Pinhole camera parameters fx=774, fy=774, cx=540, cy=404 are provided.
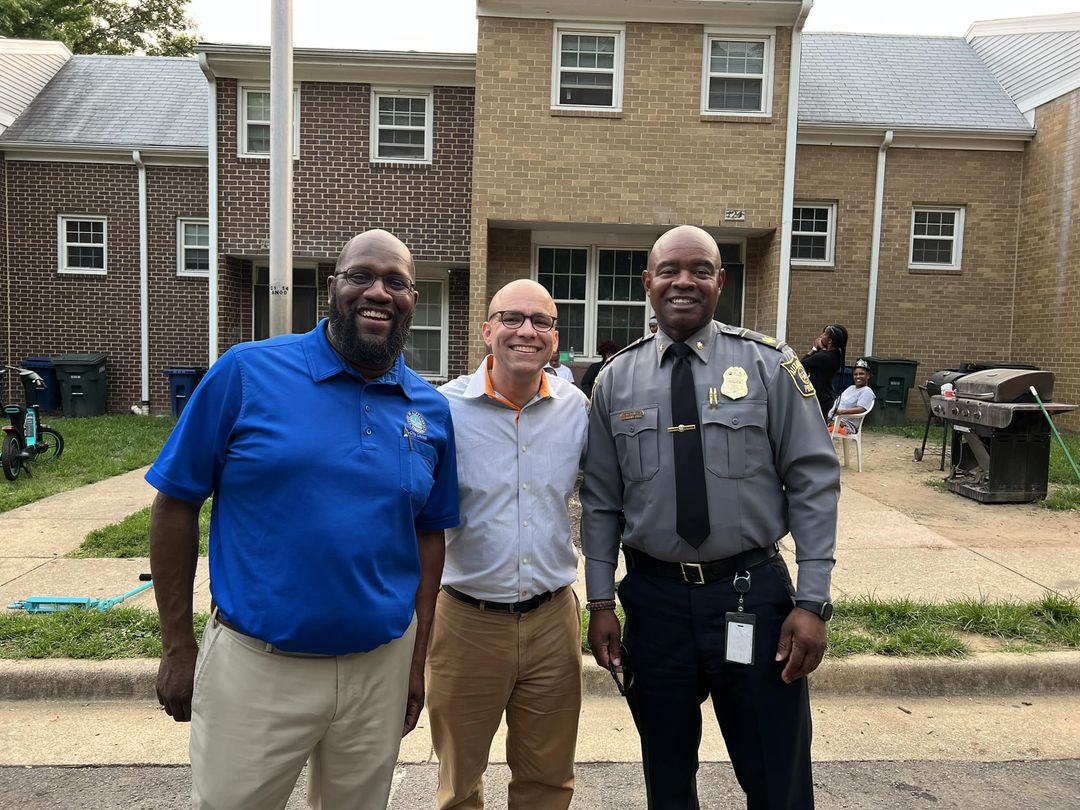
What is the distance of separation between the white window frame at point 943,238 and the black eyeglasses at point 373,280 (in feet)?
49.5

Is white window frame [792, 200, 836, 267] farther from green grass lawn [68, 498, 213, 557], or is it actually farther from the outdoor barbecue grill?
green grass lawn [68, 498, 213, 557]

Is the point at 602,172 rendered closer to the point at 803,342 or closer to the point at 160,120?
the point at 803,342

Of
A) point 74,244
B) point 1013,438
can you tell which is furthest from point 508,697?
point 74,244

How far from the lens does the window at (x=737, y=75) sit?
39.3ft

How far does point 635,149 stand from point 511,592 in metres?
10.6

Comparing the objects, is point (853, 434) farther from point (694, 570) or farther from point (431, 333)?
point (694, 570)

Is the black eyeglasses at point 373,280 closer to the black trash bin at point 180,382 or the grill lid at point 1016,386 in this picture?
the grill lid at point 1016,386

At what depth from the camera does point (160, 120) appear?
15398 mm

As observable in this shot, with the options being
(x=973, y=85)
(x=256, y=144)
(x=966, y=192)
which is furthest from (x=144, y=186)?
→ (x=973, y=85)

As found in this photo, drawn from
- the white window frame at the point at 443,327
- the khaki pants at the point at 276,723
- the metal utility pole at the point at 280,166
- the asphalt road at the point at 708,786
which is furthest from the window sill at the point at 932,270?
the khaki pants at the point at 276,723

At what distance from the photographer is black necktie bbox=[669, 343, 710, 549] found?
2.39 meters

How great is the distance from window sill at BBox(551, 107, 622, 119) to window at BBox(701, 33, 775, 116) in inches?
54.4

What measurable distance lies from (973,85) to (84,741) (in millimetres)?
18691

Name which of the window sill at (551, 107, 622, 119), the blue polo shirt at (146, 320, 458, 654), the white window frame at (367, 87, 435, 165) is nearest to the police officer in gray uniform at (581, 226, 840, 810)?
the blue polo shirt at (146, 320, 458, 654)
